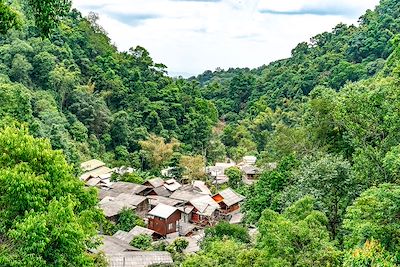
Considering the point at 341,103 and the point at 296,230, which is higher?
the point at 341,103

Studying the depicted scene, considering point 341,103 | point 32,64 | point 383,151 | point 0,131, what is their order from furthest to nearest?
point 32,64
point 341,103
point 383,151
point 0,131

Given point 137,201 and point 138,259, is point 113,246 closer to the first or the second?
point 138,259

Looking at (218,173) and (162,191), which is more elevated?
(218,173)

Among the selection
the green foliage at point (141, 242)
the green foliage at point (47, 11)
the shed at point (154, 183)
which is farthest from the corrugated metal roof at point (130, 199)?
the green foliage at point (47, 11)

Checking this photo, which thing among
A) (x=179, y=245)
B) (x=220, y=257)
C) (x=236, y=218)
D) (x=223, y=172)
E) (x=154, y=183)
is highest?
(x=220, y=257)

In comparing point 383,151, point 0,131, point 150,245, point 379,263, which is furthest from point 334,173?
point 150,245

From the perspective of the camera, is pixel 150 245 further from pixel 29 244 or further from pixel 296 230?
pixel 29 244

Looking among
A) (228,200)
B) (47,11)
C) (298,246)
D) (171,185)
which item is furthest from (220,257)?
(171,185)

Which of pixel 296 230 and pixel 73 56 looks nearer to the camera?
pixel 296 230
